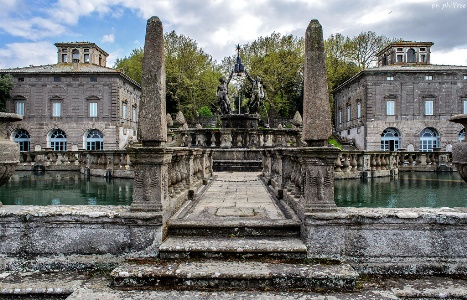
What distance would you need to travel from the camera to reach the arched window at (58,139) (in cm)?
4125

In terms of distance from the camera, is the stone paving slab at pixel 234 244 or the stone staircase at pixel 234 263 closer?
the stone staircase at pixel 234 263

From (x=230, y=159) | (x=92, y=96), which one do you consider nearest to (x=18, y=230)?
(x=230, y=159)

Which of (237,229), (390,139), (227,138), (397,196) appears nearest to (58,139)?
(227,138)

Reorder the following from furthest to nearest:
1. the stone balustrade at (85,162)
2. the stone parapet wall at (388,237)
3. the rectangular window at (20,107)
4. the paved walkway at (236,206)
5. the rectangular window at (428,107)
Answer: the rectangular window at (20,107)
the rectangular window at (428,107)
the stone balustrade at (85,162)
the paved walkway at (236,206)
the stone parapet wall at (388,237)

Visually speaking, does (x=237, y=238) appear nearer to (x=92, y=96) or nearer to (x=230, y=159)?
(x=230, y=159)

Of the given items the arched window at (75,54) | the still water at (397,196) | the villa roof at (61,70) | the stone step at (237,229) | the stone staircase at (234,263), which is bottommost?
the still water at (397,196)

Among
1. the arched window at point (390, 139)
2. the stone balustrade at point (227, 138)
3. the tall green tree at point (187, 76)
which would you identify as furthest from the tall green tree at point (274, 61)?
the stone balustrade at point (227, 138)

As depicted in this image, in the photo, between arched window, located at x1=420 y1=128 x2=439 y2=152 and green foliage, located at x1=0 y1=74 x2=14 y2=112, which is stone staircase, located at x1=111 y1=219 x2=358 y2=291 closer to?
arched window, located at x1=420 y1=128 x2=439 y2=152

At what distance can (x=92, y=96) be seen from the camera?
40906 mm

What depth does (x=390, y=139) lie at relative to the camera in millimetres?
41000

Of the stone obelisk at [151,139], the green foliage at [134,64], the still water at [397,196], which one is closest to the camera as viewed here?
the stone obelisk at [151,139]

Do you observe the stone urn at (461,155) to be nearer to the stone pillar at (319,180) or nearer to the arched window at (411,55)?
the stone pillar at (319,180)

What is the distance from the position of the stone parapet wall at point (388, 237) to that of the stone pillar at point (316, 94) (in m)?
1.02

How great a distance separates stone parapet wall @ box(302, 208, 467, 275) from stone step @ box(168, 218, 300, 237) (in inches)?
17.3
